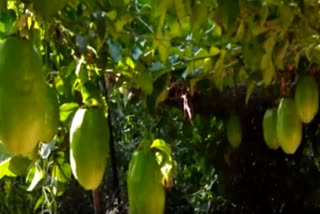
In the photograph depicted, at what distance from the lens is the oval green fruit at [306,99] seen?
1162 mm

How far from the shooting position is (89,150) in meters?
0.74

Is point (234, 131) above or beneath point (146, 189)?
above

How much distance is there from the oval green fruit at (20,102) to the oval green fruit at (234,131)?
0.99 m

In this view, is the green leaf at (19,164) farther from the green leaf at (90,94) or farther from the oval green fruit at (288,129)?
the oval green fruit at (288,129)

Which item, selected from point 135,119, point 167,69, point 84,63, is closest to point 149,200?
point 84,63

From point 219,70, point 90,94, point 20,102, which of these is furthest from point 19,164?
point 219,70

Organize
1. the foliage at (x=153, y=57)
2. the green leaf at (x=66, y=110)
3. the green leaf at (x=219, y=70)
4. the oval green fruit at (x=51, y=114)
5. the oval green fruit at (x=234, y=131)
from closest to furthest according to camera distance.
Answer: the oval green fruit at (x=51, y=114) → the foliage at (x=153, y=57) → the green leaf at (x=66, y=110) → the green leaf at (x=219, y=70) → the oval green fruit at (x=234, y=131)

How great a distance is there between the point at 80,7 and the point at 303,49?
394 millimetres

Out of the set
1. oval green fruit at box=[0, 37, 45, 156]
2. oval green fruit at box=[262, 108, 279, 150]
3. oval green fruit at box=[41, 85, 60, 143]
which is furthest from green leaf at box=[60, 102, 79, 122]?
oval green fruit at box=[262, 108, 279, 150]

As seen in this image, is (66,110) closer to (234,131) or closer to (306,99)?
(306,99)

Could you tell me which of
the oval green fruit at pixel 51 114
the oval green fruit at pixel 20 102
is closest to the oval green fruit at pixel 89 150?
the oval green fruit at pixel 51 114

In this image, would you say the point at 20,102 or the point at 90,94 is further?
the point at 90,94

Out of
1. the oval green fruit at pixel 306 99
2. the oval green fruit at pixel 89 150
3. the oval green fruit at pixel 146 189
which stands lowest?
the oval green fruit at pixel 146 189

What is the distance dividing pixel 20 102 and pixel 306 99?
2.33ft
